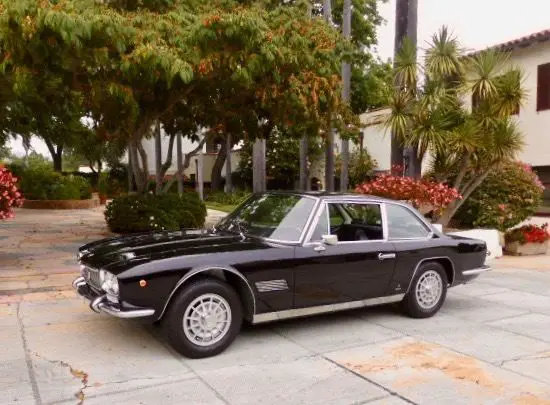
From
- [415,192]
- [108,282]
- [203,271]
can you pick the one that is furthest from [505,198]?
[108,282]

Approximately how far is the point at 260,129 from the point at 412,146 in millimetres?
3990

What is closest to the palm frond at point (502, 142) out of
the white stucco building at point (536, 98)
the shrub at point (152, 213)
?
the white stucco building at point (536, 98)

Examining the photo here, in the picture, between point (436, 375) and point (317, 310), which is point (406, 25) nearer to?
point (317, 310)

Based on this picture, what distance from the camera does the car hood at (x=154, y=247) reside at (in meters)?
4.85

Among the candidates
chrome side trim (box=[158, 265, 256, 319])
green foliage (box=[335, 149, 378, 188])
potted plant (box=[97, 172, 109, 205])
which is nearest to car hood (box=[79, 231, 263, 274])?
chrome side trim (box=[158, 265, 256, 319])

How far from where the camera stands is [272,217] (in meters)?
5.82

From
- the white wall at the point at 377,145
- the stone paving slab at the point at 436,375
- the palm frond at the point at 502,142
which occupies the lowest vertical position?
the stone paving slab at the point at 436,375

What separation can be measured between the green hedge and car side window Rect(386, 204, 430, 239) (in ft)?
59.0

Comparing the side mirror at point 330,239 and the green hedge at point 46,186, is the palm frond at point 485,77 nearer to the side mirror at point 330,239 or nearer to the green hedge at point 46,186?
the side mirror at point 330,239

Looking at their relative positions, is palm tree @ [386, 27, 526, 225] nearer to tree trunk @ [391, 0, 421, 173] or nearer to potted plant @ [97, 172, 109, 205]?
tree trunk @ [391, 0, 421, 173]

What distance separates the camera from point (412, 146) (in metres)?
11.0

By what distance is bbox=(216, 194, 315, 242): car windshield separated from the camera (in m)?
5.53

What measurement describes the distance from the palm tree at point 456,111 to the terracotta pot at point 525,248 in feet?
4.75

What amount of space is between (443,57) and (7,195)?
8.25m
